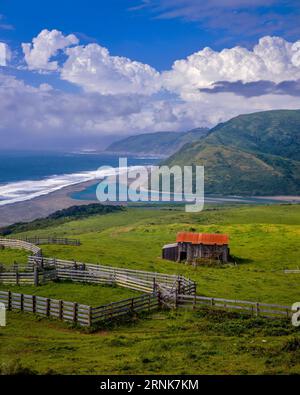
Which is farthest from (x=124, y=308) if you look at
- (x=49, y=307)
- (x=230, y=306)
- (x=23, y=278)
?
(x=23, y=278)

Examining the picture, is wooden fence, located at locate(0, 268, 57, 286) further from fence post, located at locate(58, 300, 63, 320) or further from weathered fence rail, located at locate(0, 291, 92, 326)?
fence post, located at locate(58, 300, 63, 320)

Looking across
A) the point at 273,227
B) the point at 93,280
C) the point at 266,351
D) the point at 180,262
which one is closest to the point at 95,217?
the point at 273,227

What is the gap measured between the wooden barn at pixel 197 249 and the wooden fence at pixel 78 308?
29.2 meters

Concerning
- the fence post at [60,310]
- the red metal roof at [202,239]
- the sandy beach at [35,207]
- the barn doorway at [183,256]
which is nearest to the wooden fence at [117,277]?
the fence post at [60,310]

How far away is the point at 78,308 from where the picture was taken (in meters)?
26.8

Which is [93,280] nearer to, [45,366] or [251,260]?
[45,366]

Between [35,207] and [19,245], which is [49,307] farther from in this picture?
[35,207]

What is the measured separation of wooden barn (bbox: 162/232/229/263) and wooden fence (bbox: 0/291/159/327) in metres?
29.2

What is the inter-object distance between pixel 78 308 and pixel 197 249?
34460mm

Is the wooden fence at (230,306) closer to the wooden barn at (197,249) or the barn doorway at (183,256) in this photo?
the wooden barn at (197,249)

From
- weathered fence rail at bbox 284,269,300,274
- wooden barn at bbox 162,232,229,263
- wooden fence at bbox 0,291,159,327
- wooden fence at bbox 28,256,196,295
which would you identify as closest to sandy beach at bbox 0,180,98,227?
wooden barn at bbox 162,232,229,263

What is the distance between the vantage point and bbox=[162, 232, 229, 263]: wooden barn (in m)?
59.0

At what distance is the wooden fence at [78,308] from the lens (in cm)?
2639
